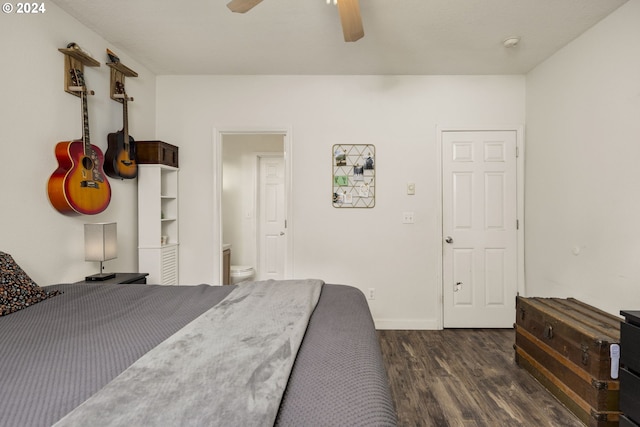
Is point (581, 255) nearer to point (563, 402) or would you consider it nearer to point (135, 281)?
point (563, 402)

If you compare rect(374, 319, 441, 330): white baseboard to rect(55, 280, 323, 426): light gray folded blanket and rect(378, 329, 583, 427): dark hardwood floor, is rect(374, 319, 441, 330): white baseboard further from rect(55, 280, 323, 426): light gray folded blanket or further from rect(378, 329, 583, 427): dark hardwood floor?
rect(55, 280, 323, 426): light gray folded blanket

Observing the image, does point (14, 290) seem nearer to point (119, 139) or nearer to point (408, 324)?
point (119, 139)

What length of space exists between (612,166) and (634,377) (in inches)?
55.6

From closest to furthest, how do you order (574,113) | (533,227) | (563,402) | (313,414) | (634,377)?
(313,414) < (634,377) < (563,402) < (574,113) < (533,227)

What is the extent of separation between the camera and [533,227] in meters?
3.15

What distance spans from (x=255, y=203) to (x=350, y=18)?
3503 millimetres

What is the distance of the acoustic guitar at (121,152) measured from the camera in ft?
8.64

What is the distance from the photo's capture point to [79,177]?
2.22 meters

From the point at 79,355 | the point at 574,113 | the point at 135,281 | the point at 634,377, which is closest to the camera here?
the point at 79,355

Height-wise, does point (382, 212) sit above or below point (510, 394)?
above

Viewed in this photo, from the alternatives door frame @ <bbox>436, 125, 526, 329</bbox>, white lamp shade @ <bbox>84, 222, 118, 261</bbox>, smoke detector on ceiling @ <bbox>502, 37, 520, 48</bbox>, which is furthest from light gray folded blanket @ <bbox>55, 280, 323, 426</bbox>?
smoke detector on ceiling @ <bbox>502, 37, 520, 48</bbox>

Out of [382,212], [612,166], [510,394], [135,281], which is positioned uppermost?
[612,166]

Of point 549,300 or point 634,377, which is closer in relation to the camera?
point 634,377

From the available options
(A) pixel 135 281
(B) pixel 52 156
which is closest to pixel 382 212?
(A) pixel 135 281
